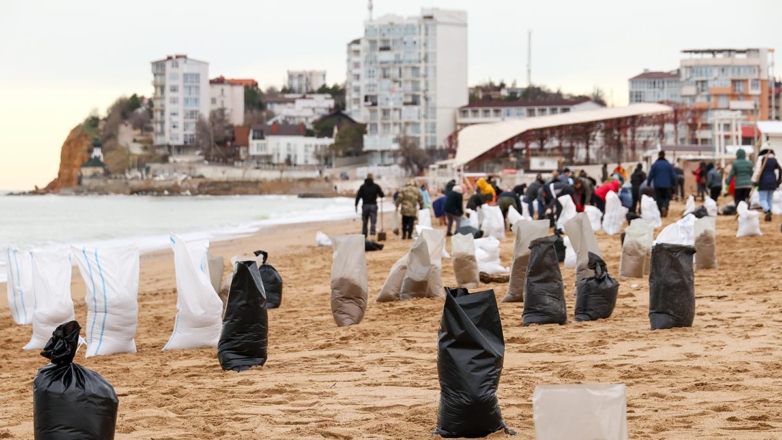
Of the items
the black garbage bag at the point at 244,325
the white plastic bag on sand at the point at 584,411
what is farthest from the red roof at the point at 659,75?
the white plastic bag on sand at the point at 584,411

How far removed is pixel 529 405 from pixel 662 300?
2.55 m

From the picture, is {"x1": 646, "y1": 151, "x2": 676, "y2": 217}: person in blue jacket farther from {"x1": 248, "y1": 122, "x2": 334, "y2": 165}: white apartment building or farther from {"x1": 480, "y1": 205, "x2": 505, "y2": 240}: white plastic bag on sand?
{"x1": 248, "y1": 122, "x2": 334, "y2": 165}: white apartment building

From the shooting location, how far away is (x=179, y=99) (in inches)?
4793

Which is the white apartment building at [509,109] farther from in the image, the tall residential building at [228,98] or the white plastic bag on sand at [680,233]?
the white plastic bag on sand at [680,233]

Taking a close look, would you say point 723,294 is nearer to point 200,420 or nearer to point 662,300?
point 662,300

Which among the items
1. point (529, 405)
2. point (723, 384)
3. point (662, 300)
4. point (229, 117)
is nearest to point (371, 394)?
point (529, 405)

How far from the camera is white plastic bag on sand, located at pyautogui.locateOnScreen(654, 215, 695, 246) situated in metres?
A: 10.7

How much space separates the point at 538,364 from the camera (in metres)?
6.50

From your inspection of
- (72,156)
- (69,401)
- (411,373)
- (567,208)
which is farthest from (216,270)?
(72,156)

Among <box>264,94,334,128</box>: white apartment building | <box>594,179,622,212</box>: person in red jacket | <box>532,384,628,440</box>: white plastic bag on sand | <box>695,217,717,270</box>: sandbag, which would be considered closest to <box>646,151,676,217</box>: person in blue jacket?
<box>594,179,622,212</box>: person in red jacket

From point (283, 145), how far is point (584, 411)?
11410 centimetres

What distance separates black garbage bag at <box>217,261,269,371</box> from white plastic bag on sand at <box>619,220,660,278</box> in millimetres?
5090

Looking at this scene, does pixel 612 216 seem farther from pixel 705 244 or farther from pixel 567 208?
pixel 705 244

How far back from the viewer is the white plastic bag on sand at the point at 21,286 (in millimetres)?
10055
